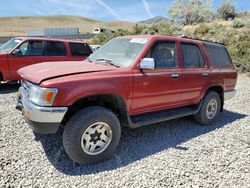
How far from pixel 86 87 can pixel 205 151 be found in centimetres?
230

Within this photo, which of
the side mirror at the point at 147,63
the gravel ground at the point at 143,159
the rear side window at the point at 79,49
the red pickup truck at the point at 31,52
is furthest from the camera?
the rear side window at the point at 79,49

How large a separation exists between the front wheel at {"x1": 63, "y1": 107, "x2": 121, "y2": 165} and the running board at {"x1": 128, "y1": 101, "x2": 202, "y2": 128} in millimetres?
380

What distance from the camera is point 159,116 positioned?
4324 mm

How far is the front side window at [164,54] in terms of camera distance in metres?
4.28

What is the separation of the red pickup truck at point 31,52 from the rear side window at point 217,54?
4.86m

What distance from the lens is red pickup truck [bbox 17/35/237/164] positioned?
128 inches

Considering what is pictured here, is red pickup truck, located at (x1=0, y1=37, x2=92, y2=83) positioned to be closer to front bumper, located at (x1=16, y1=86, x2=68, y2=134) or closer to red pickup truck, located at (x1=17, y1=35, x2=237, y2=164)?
red pickup truck, located at (x1=17, y1=35, x2=237, y2=164)

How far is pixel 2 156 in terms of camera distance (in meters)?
3.65

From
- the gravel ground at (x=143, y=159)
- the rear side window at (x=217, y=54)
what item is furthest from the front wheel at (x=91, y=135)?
the rear side window at (x=217, y=54)

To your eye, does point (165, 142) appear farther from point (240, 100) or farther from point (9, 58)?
point (9, 58)

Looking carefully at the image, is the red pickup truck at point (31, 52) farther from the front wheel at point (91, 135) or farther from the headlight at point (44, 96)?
the front wheel at point (91, 135)

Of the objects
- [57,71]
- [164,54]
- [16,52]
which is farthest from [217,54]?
[16,52]

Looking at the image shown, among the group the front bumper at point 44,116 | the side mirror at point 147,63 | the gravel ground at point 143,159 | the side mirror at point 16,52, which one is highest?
the side mirror at point 147,63

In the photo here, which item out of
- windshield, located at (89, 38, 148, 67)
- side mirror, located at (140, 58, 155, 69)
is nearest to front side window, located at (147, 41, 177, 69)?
windshield, located at (89, 38, 148, 67)
